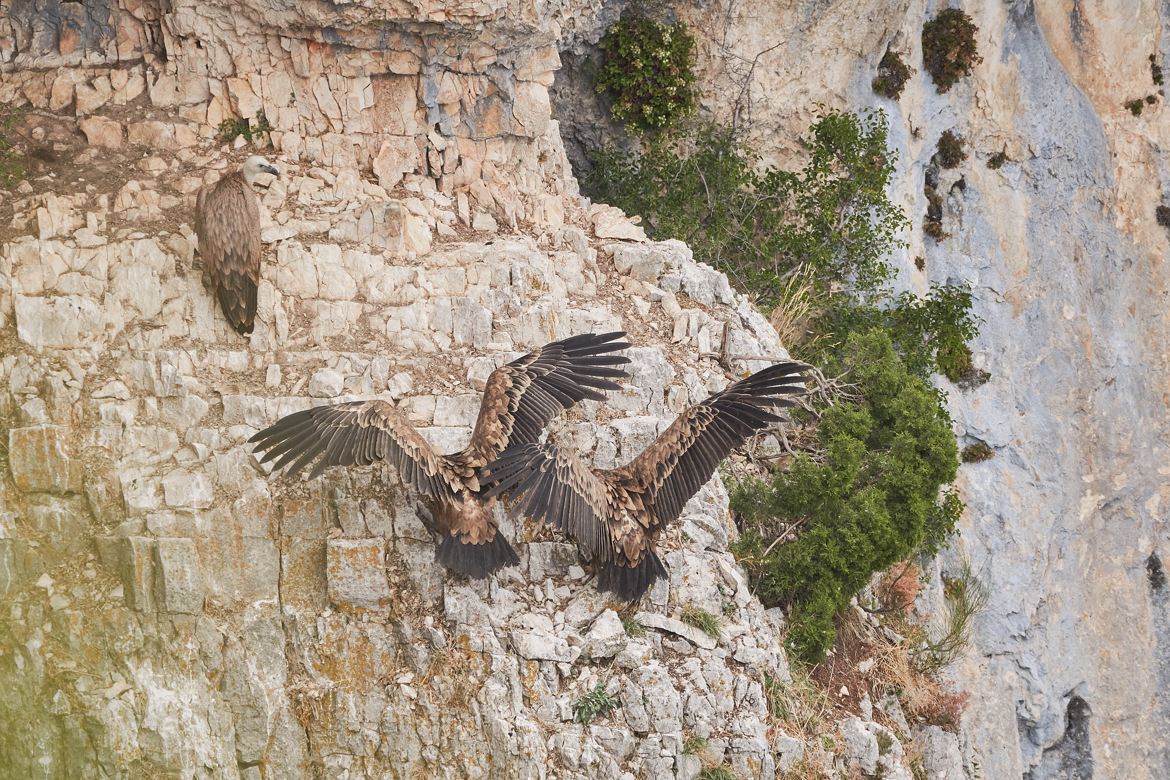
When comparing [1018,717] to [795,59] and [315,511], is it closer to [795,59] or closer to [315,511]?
[795,59]

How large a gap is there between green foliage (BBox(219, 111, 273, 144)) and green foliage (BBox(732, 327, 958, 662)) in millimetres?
5859

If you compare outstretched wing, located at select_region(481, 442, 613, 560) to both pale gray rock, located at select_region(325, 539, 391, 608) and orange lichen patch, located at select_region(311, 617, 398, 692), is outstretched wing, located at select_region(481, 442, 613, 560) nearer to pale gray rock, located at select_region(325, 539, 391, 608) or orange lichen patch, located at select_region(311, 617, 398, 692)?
pale gray rock, located at select_region(325, 539, 391, 608)

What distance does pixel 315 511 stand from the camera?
11.1 metres

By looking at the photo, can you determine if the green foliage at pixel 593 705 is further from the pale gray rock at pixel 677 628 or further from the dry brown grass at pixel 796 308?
the dry brown grass at pixel 796 308

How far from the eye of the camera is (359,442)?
33.3 feet

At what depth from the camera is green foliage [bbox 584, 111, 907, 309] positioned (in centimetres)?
1638

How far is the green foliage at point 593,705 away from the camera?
10.6m

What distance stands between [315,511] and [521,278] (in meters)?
3.18

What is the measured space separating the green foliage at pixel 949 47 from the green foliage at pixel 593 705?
1110cm

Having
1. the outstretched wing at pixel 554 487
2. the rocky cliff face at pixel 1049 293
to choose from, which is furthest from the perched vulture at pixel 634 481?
the rocky cliff face at pixel 1049 293

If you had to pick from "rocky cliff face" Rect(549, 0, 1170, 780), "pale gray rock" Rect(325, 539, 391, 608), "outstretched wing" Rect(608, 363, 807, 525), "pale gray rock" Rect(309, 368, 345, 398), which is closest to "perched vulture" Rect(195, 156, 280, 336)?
"pale gray rock" Rect(309, 368, 345, 398)

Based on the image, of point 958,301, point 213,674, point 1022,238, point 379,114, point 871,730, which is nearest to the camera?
point 213,674

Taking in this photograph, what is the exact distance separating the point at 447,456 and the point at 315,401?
1.82 meters

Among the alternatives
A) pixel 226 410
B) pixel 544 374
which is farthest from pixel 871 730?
pixel 226 410
